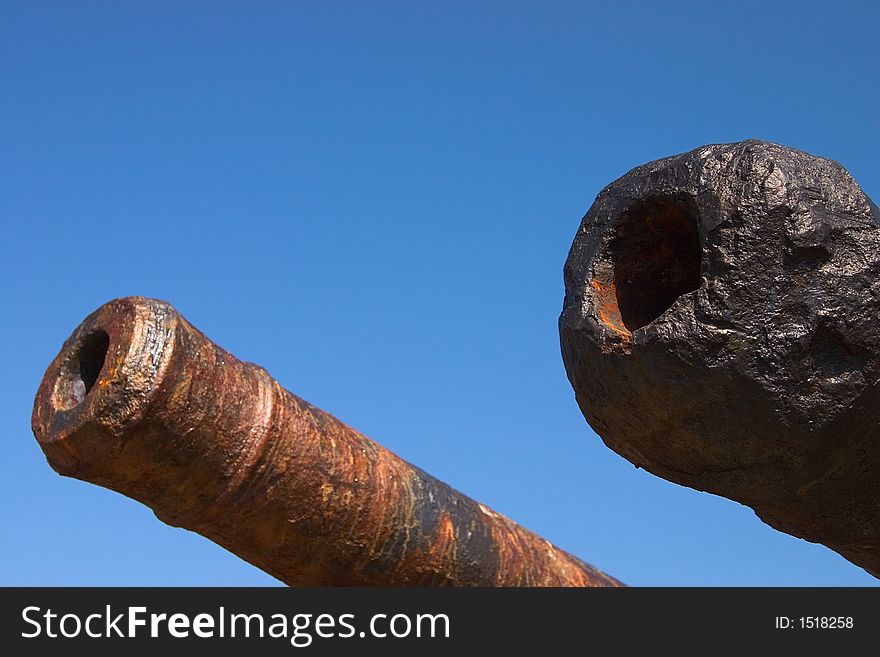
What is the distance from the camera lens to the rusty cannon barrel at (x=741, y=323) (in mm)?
2021

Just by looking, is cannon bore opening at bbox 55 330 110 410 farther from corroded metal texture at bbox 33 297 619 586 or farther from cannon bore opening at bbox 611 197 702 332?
cannon bore opening at bbox 611 197 702 332

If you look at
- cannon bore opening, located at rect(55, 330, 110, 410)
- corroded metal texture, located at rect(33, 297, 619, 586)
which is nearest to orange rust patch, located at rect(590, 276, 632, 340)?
corroded metal texture, located at rect(33, 297, 619, 586)

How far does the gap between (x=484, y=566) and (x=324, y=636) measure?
2.01 m

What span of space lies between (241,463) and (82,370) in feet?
2.68

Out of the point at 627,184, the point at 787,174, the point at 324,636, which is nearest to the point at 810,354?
the point at 787,174

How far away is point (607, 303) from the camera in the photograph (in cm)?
228

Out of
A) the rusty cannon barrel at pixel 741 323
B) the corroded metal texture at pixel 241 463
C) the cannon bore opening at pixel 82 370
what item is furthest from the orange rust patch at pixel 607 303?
the cannon bore opening at pixel 82 370

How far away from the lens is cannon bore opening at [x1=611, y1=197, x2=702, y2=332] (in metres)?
2.24

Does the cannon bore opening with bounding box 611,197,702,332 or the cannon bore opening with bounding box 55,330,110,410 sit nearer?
the cannon bore opening with bounding box 611,197,702,332

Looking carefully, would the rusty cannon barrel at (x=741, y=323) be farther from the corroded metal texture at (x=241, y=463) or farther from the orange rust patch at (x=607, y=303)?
the corroded metal texture at (x=241, y=463)

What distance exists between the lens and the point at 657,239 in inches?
89.6

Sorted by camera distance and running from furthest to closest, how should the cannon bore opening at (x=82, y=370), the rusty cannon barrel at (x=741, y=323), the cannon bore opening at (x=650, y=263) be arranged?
the cannon bore opening at (x=82, y=370) < the cannon bore opening at (x=650, y=263) < the rusty cannon barrel at (x=741, y=323)

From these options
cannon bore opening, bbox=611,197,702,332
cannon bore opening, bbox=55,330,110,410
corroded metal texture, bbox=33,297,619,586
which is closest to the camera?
cannon bore opening, bbox=611,197,702,332

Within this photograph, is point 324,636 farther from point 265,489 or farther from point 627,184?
point 627,184
